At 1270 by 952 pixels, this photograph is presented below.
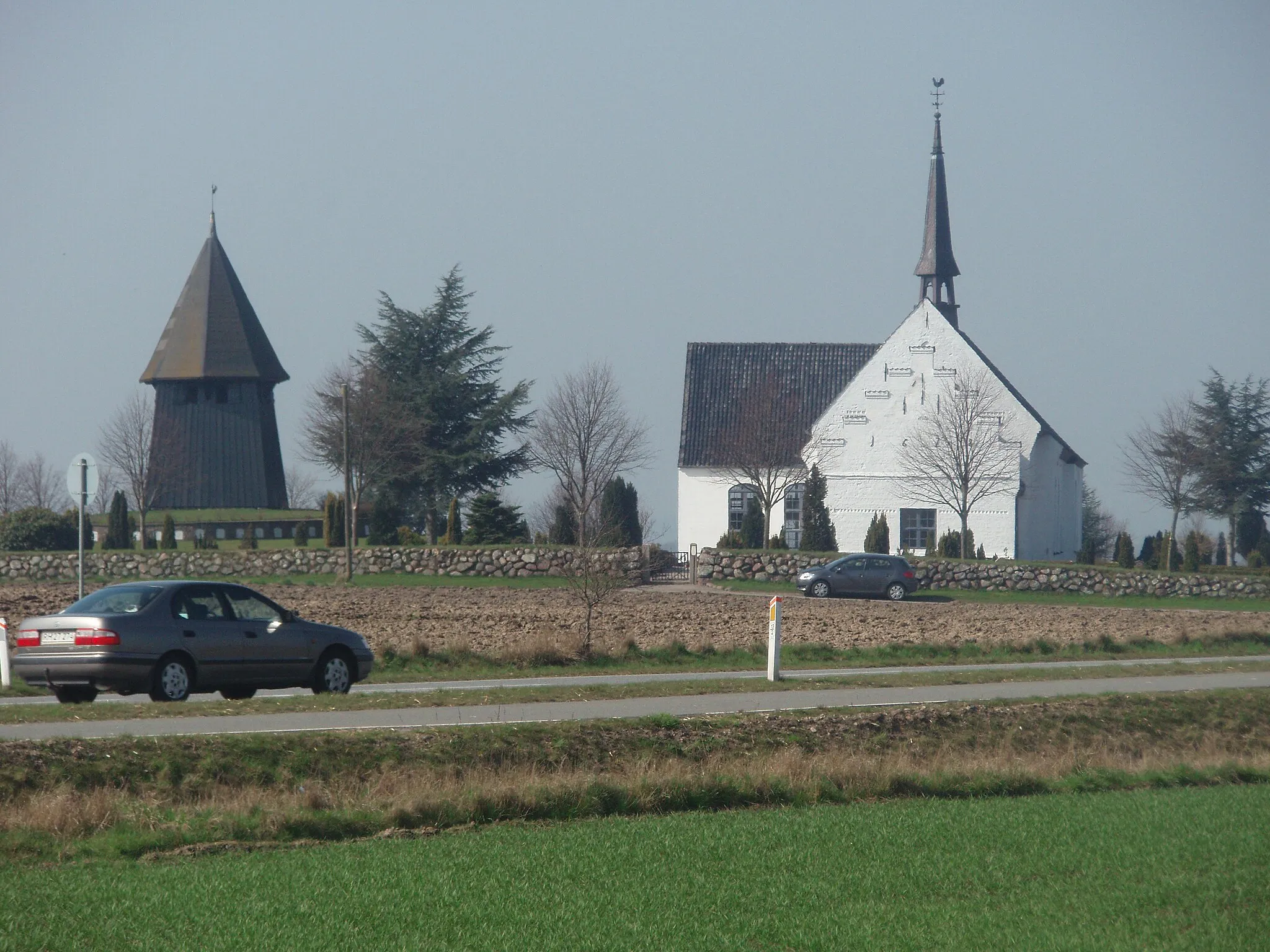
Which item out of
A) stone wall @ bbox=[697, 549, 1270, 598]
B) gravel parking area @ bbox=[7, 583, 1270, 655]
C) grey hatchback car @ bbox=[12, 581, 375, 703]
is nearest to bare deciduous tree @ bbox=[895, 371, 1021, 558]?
stone wall @ bbox=[697, 549, 1270, 598]

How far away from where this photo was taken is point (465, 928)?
25.5ft

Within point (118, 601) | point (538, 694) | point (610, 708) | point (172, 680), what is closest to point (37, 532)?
point (118, 601)

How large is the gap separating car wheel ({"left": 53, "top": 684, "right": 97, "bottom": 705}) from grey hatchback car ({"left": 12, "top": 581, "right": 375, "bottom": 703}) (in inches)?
0.5

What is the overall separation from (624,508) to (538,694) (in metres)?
35.2

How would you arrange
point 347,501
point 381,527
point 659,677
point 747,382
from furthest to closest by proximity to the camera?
point 747,382 < point 381,527 < point 347,501 < point 659,677

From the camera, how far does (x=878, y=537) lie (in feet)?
170

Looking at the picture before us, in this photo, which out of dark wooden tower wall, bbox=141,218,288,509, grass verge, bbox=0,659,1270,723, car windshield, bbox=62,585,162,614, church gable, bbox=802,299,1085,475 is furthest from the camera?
dark wooden tower wall, bbox=141,218,288,509

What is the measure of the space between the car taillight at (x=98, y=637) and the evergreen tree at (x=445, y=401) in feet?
140

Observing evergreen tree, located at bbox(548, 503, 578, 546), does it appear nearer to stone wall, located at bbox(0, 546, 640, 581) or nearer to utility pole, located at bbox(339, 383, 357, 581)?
stone wall, located at bbox(0, 546, 640, 581)

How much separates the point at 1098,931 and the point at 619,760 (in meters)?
6.34

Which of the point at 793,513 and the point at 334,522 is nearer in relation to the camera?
the point at 334,522

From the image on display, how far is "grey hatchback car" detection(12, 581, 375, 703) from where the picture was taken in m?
15.2

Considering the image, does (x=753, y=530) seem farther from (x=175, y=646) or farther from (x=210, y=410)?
(x=175, y=646)

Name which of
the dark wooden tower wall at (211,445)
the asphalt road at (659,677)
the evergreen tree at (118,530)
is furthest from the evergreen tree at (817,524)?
the dark wooden tower wall at (211,445)
